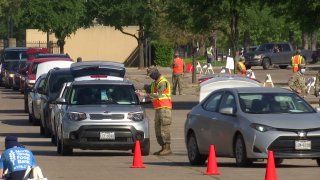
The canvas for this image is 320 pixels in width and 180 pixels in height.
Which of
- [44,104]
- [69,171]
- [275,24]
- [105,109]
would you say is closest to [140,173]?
[69,171]

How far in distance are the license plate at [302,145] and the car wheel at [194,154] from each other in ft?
7.92

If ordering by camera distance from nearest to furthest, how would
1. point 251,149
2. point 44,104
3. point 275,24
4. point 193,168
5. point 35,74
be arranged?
point 251,149
point 193,168
point 44,104
point 35,74
point 275,24

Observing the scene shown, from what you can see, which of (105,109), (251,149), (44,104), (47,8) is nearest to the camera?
(251,149)

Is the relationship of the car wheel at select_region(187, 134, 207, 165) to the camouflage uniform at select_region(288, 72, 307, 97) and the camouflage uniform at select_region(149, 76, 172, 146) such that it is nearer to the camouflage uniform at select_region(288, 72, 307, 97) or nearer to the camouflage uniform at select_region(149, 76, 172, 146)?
the camouflage uniform at select_region(149, 76, 172, 146)

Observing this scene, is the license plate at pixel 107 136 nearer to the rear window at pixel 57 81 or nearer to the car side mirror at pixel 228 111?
the car side mirror at pixel 228 111

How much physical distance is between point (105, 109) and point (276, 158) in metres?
4.84

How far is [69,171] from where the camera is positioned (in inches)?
762

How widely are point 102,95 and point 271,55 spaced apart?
50423mm

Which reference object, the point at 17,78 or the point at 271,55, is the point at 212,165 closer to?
the point at 17,78

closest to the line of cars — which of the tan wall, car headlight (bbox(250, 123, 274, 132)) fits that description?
car headlight (bbox(250, 123, 274, 132))

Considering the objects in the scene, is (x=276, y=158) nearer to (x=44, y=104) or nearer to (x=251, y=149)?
(x=251, y=149)

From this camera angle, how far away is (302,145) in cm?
1866

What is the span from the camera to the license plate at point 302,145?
1866cm

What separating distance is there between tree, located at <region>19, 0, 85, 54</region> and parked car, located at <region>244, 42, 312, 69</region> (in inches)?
475
